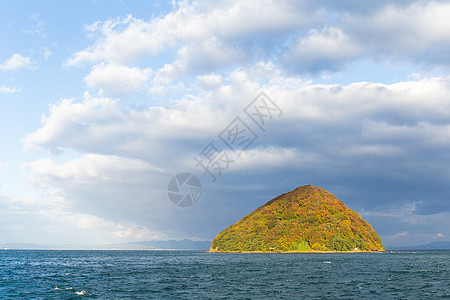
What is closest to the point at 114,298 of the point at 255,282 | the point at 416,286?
the point at 255,282

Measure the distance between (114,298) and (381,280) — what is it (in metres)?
59.3

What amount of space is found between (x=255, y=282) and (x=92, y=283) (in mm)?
36003

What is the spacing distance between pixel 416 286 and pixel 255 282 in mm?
32642

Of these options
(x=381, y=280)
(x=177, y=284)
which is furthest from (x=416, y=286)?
(x=177, y=284)

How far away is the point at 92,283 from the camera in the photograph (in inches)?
3147

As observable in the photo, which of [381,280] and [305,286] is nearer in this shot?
[305,286]

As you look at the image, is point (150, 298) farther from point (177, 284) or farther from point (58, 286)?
point (58, 286)

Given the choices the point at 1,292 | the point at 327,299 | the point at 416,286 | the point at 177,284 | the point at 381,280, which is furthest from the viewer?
the point at 381,280

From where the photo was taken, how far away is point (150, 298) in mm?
59312

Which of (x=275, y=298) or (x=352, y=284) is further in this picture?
(x=352, y=284)

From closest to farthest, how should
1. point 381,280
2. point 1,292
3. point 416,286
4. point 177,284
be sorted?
point 1,292 < point 416,286 < point 177,284 < point 381,280

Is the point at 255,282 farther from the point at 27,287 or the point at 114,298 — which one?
the point at 27,287

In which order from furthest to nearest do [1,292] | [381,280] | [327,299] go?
[381,280] → [1,292] → [327,299]

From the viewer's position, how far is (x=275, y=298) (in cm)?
5853
